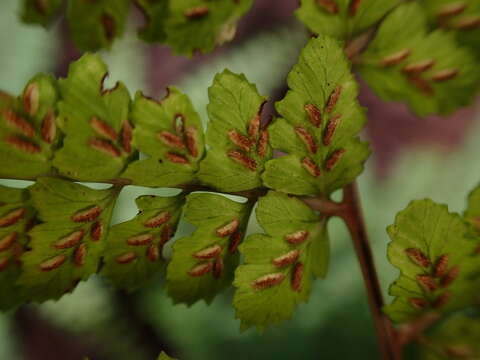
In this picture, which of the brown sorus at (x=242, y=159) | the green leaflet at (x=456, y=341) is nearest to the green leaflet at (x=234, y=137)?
the brown sorus at (x=242, y=159)

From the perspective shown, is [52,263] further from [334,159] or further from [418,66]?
[418,66]

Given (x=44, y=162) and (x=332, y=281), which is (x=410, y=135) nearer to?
(x=332, y=281)

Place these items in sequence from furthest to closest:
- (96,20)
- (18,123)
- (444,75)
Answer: (96,20) < (444,75) < (18,123)

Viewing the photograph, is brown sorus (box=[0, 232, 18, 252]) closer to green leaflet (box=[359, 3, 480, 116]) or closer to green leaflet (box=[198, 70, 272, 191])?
green leaflet (box=[198, 70, 272, 191])

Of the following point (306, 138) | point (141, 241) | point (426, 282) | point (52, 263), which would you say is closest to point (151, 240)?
point (141, 241)

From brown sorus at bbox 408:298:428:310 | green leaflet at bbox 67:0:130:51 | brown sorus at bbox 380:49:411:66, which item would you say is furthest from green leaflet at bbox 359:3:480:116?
green leaflet at bbox 67:0:130:51
